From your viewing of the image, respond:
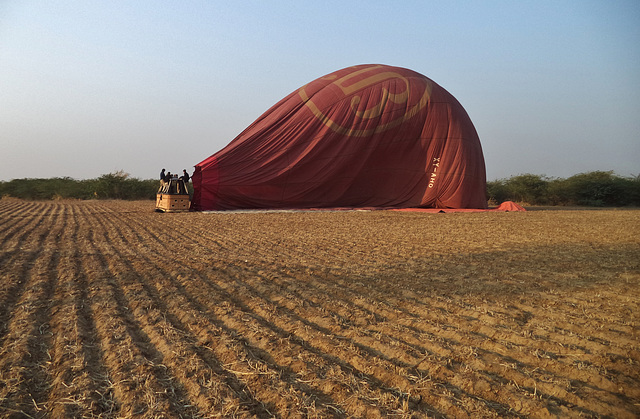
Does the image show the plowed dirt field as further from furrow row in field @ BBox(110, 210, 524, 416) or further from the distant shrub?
the distant shrub

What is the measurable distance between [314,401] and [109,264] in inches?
150

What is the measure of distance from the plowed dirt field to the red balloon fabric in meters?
7.44

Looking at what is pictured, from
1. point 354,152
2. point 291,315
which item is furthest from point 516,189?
point 291,315

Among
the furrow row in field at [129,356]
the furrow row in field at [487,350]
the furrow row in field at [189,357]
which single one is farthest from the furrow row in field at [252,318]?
the furrow row in field at [487,350]

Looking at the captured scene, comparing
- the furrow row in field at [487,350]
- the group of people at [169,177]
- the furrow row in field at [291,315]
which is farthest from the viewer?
the group of people at [169,177]

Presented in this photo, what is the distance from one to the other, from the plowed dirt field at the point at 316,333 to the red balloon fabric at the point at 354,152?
744cm

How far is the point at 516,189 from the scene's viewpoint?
2397 centimetres

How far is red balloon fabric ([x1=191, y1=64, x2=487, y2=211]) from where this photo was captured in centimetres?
1330

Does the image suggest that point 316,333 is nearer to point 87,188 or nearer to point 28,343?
point 28,343

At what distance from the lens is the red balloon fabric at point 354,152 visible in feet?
43.7

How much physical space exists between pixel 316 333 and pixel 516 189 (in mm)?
23833

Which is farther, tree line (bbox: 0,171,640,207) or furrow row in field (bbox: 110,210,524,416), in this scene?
tree line (bbox: 0,171,640,207)

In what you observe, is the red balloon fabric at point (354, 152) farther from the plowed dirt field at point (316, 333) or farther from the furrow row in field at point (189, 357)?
the furrow row in field at point (189, 357)

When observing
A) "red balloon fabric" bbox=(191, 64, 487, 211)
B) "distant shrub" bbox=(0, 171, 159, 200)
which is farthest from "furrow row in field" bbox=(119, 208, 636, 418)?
"distant shrub" bbox=(0, 171, 159, 200)
